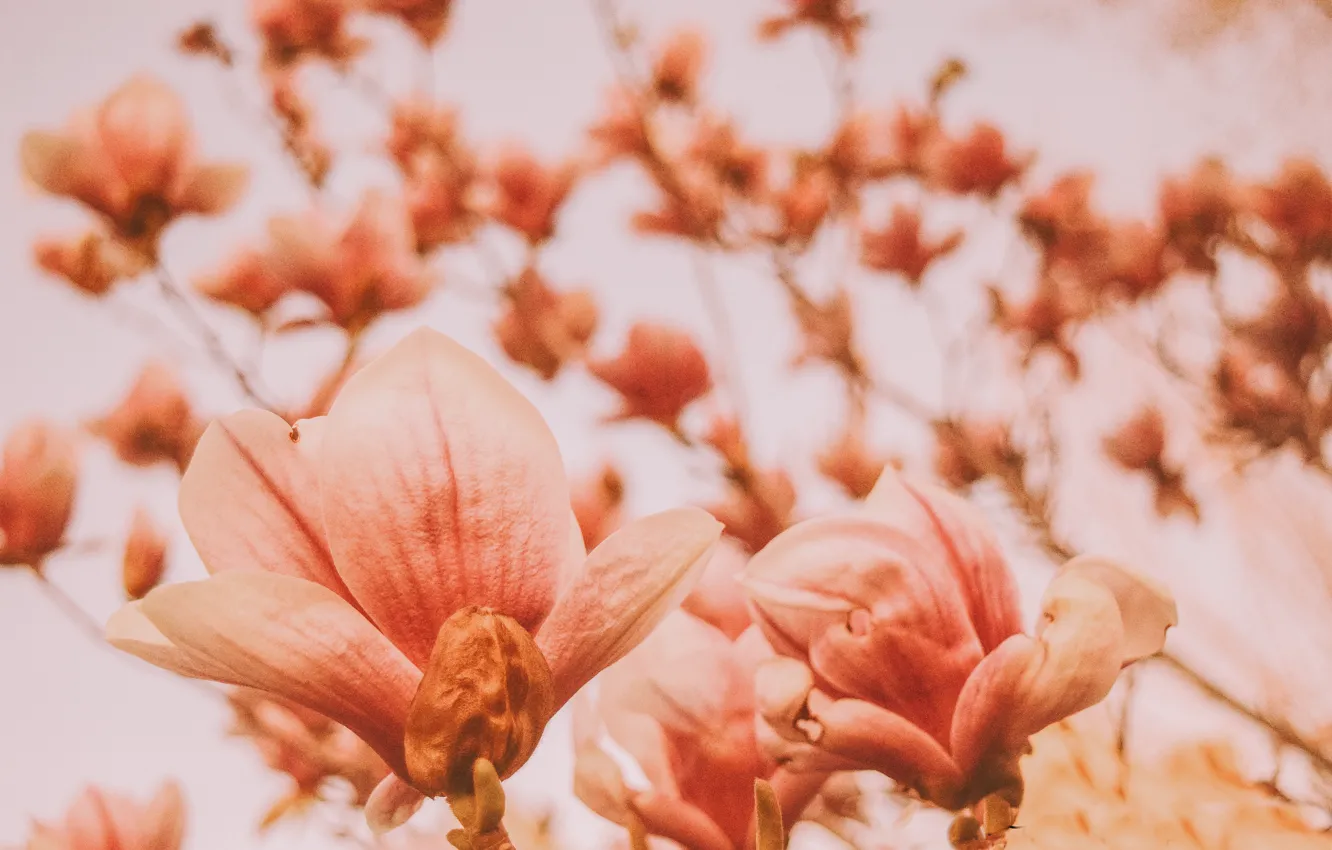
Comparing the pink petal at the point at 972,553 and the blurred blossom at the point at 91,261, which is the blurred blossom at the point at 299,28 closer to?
the blurred blossom at the point at 91,261

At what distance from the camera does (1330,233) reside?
2.57 feet

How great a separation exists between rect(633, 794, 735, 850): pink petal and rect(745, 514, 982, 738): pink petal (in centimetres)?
6

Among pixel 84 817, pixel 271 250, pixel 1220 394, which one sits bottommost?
pixel 1220 394

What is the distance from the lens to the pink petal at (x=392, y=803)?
23cm

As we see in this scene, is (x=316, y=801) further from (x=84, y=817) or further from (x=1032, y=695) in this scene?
(x=1032, y=695)

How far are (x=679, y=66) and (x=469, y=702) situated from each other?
1019 millimetres

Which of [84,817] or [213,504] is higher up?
[213,504]

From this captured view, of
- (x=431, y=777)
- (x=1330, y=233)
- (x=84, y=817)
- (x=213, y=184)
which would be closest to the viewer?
(x=431, y=777)

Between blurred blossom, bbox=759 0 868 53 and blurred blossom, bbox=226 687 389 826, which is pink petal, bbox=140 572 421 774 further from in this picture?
blurred blossom, bbox=759 0 868 53

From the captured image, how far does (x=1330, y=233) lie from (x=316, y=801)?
3.03 ft

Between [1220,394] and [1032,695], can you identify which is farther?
[1220,394]

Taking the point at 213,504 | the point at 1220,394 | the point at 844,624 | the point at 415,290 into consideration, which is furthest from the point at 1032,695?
the point at 1220,394

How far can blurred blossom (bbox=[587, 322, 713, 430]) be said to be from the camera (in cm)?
78

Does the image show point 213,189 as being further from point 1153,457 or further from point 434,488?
point 1153,457
